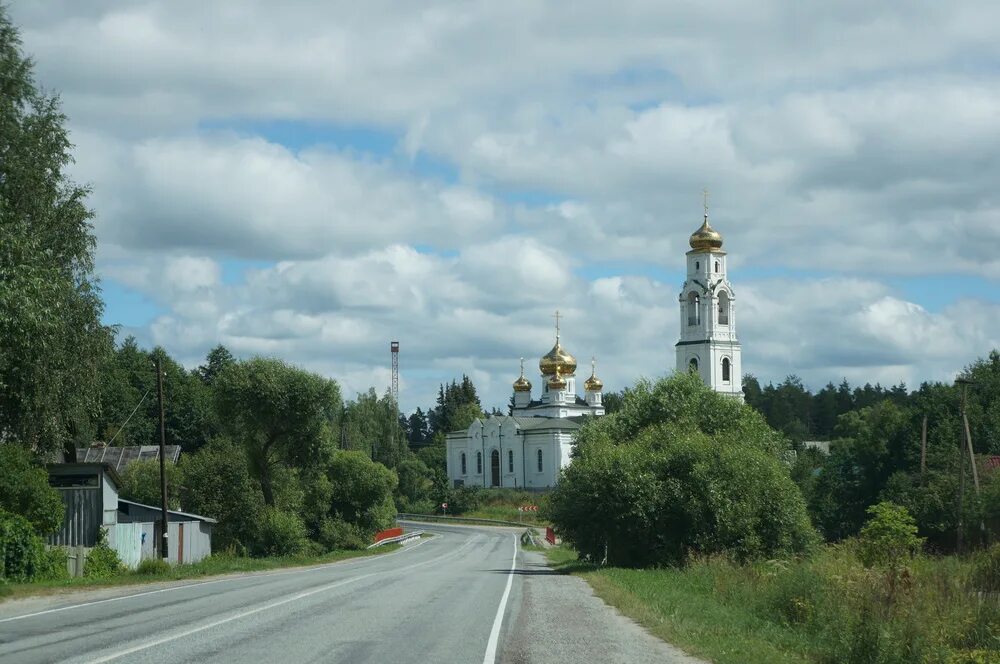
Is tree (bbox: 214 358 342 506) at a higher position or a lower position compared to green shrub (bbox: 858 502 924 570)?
higher

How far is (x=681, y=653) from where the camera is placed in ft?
53.2

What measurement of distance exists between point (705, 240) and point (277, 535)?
250 feet

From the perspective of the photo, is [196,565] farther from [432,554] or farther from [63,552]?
[432,554]

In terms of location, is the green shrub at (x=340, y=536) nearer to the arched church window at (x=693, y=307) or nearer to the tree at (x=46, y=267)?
A: the tree at (x=46, y=267)

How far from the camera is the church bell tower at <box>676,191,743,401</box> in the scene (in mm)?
121312

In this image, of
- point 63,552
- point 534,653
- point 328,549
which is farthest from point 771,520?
point 328,549

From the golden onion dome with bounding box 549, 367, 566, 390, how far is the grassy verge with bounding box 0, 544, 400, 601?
82.3m

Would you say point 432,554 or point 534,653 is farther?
point 432,554

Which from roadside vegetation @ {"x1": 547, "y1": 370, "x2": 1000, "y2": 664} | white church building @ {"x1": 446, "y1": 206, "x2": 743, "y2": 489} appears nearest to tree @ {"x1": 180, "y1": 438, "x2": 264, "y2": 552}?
roadside vegetation @ {"x1": 547, "y1": 370, "x2": 1000, "y2": 664}

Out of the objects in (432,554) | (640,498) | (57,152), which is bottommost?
(432,554)

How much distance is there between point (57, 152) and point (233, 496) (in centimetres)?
2537

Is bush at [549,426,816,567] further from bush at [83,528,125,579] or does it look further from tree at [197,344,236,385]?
tree at [197,344,236,385]

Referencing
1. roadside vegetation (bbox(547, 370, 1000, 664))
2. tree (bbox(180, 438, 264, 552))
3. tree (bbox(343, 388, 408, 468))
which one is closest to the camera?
roadside vegetation (bbox(547, 370, 1000, 664))

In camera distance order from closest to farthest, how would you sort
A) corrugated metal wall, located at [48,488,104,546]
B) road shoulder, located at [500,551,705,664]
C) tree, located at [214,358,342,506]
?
1. road shoulder, located at [500,551,705,664]
2. corrugated metal wall, located at [48,488,104,546]
3. tree, located at [214,358,342,506]
